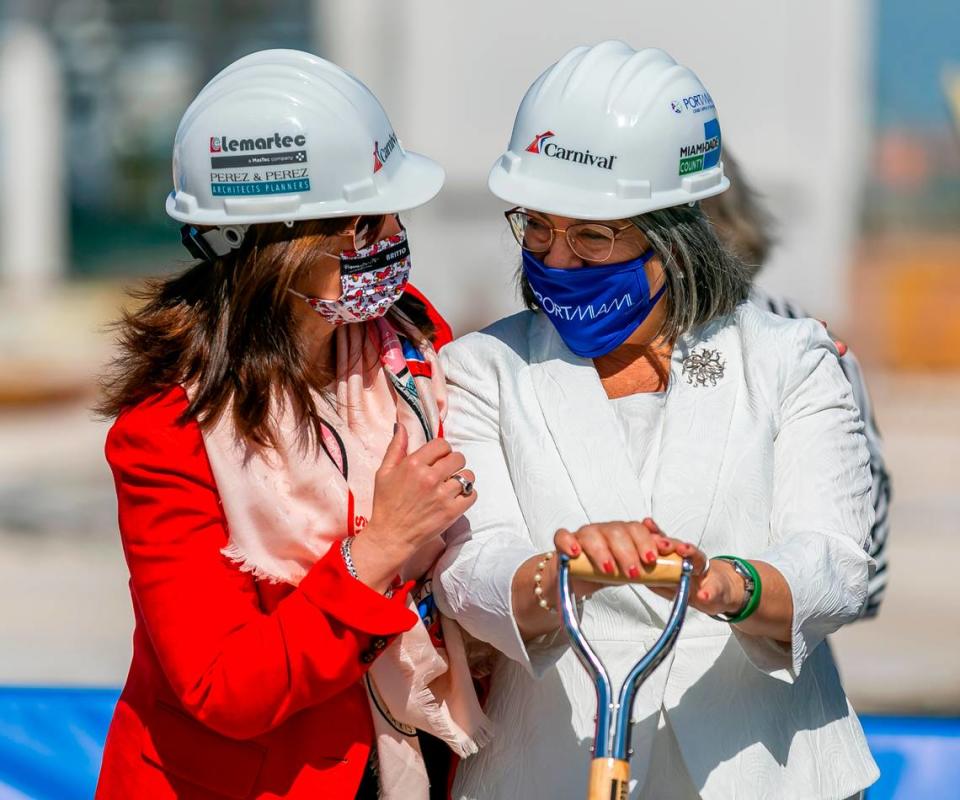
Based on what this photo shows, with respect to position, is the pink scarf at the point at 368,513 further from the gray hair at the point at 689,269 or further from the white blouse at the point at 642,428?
the gray hair at the point at 689,269

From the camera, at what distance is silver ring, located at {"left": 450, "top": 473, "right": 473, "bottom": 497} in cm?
248

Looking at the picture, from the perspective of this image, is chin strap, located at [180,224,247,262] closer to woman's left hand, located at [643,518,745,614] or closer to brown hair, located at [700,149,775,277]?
woman's left hand, located at [643,518,745,614]

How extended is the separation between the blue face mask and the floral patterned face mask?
0.23 m

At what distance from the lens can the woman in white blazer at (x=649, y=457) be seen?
2500 millimetres

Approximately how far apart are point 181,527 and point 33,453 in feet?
34.1

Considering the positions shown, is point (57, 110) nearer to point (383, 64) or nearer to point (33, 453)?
point (383, 64)

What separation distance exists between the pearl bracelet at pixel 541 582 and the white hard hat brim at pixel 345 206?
68 cm

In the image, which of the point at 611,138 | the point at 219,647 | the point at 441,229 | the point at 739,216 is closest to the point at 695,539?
the point at 611,138

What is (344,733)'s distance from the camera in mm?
2646

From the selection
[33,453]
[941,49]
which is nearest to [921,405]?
[33,453]

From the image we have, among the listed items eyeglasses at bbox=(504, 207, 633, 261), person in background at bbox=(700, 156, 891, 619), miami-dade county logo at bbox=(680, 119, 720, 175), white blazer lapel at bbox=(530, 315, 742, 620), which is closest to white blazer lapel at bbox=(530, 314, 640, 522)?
white blazer lapel at bbox=(530, 315, 742, 620)

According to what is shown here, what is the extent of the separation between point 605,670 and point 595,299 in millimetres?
713

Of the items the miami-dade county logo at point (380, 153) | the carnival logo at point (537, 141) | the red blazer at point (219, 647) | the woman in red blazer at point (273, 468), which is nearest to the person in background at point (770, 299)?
the carnival logo at point (537, 141)

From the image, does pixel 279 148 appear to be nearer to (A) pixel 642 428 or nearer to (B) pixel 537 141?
(B) pixel 537 141
